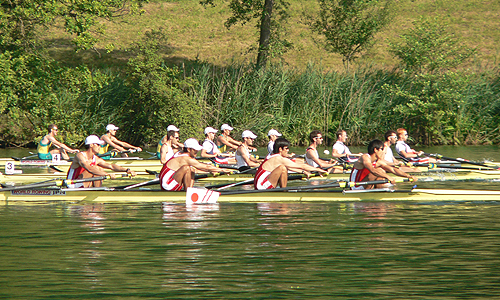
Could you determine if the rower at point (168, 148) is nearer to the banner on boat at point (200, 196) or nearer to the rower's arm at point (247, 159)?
the rower's arm at point (247, 159)

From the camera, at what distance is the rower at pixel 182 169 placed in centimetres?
1318

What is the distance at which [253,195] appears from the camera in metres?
12.9

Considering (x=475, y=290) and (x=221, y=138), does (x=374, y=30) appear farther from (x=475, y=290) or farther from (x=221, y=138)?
(x=475, y=290)

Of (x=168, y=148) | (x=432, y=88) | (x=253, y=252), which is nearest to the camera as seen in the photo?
(x=253, y=252)

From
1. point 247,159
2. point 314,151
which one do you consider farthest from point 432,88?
point 247,159

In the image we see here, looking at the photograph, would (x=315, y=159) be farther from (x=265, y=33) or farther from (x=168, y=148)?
(x=265, y=33)

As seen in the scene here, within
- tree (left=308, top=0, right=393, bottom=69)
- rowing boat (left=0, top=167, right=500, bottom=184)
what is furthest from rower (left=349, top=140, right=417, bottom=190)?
tree (left=308, top=0, right=393, bottom=69)

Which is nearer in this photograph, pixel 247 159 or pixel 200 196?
pixel 200 196

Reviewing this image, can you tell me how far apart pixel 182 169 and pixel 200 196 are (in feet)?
2.41

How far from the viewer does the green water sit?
23.4 feet

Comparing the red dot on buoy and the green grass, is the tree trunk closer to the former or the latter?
the green grass

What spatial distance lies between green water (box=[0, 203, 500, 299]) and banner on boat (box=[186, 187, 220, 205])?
300mm

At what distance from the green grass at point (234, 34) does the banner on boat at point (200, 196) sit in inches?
1298

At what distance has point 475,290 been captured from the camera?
7.03 m
